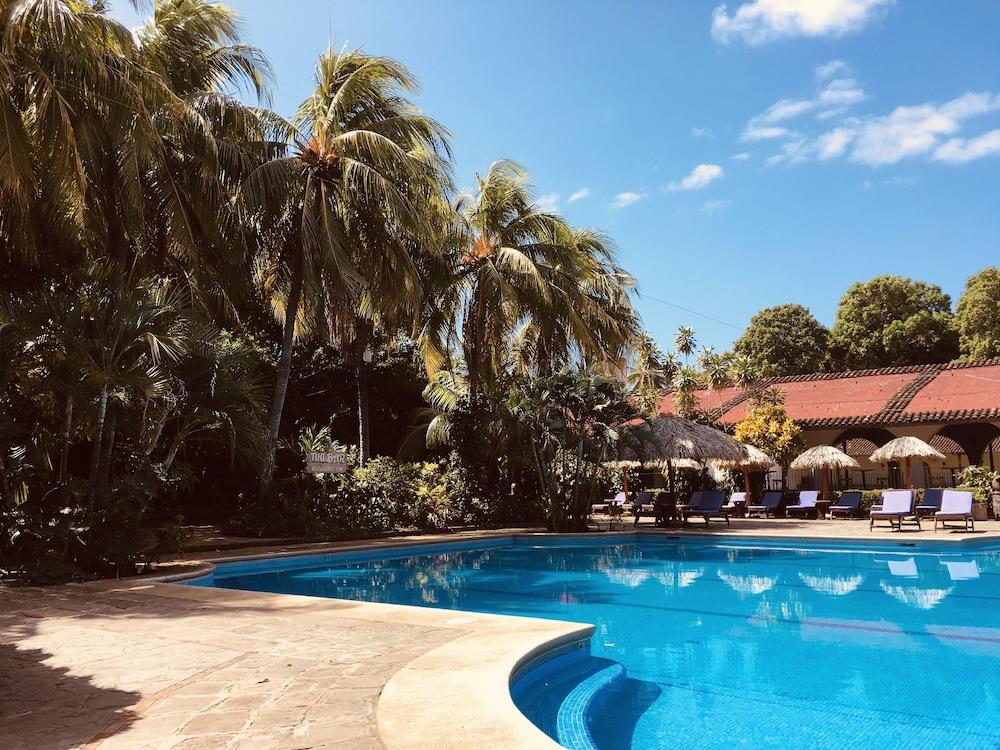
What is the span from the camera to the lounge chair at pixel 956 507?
16388 mm

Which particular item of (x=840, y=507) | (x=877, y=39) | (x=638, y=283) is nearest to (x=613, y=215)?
(x=638, y=283)

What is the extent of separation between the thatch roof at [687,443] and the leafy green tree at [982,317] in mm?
19360

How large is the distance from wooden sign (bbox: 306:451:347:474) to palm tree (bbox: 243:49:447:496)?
763 mm

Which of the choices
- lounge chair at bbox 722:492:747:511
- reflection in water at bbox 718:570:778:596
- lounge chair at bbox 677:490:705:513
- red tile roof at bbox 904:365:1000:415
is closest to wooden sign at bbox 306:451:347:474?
reflection in water at bbox 718:570:778:596

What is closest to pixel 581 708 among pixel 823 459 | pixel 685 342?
pixel 823 459

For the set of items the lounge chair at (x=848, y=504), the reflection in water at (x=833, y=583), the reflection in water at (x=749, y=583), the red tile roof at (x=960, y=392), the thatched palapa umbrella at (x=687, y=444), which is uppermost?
the red tile roof at (x=960, y=392)

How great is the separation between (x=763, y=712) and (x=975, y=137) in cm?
1876

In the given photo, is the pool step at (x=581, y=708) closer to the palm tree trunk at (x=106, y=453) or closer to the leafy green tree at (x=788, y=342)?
the palm tree trunk at (x=106, y=453)

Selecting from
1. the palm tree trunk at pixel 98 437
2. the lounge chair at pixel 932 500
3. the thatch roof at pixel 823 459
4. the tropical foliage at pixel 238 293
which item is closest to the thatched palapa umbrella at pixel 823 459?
the thatch roof at pixel 823 459

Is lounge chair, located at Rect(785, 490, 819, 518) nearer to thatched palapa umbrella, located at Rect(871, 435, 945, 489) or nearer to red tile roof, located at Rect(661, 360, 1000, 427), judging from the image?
thatched palapa umbrella, located at Rect(871, 435, 945, 489)

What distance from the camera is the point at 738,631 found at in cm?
797

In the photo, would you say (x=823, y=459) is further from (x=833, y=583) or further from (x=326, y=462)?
(x=326, y=462)

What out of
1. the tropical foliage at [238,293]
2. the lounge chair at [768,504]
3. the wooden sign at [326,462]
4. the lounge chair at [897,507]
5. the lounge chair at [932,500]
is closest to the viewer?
the tropical foliage at [238,293]

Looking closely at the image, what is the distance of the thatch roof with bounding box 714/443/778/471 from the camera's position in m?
20.9
